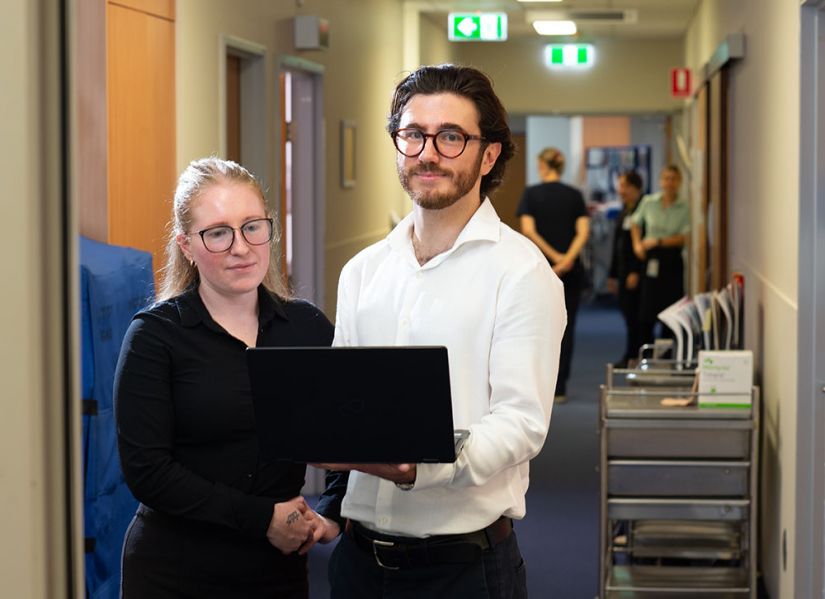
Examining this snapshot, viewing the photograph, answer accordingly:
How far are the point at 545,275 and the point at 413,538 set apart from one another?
1.50ft

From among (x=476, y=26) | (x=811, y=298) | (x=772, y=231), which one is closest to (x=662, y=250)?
(x=476, y=26)

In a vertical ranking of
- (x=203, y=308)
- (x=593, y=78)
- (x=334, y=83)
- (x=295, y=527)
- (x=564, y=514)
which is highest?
(x=593, y=78)

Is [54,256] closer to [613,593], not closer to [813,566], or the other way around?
[813,566]

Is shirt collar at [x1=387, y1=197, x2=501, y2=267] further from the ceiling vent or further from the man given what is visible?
the ceiling vent

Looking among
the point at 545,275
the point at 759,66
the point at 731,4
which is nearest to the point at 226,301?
the point at 545,275

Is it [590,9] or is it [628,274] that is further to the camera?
[590,9]

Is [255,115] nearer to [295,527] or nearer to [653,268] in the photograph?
[295,527]

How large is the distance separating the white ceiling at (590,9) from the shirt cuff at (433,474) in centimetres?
852

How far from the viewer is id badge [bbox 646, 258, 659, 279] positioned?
30.3 ft

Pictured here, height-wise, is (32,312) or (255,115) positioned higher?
(255,115)

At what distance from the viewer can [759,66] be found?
499 centimetres

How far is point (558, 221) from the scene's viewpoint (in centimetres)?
862

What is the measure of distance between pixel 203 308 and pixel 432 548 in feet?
1.94

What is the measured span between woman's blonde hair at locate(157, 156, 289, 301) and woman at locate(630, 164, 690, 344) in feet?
23.6
